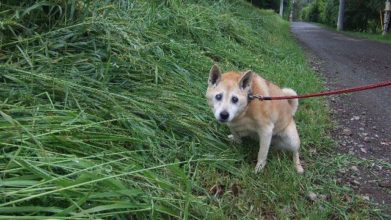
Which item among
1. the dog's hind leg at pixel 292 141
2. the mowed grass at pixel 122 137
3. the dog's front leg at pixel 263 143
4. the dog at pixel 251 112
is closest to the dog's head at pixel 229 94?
the dog at pixel 251 112

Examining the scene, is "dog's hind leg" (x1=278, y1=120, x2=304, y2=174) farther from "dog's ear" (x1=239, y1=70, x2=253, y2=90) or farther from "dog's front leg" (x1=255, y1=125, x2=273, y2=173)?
"dog's ear" (x1=239, y1=70, x2=253, y2=90)

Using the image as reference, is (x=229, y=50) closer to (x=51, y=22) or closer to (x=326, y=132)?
(x=326, y=132)

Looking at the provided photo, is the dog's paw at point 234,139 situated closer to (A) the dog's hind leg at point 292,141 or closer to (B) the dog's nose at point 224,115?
(A) the dog's hind leg at point 292,141

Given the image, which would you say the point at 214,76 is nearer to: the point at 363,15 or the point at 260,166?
the point at 260,166

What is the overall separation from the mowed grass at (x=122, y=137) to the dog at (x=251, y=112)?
0.14 metres

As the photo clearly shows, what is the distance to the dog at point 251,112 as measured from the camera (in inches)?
143

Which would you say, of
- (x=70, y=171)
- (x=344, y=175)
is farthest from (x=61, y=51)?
(x=344, y=175)

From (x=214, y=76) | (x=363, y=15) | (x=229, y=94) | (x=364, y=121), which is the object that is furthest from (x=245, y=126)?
(x=363, y=15)

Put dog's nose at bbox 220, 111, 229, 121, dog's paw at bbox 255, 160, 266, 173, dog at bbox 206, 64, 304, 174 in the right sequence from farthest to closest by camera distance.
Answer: dog's paw at bbox 255, 160, 266, 173, dog at bbox 206, 64, 304, 174, dog's nose at bbox 220, 111, 229, 121

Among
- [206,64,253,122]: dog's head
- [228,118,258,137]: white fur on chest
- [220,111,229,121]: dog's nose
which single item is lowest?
[228,118,258,137]: white fur on chest

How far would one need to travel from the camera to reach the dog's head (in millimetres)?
3561

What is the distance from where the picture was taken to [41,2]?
4.41 m

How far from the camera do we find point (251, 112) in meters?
3.80

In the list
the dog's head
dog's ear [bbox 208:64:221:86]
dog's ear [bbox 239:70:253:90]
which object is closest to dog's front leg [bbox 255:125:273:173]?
the dog's head
